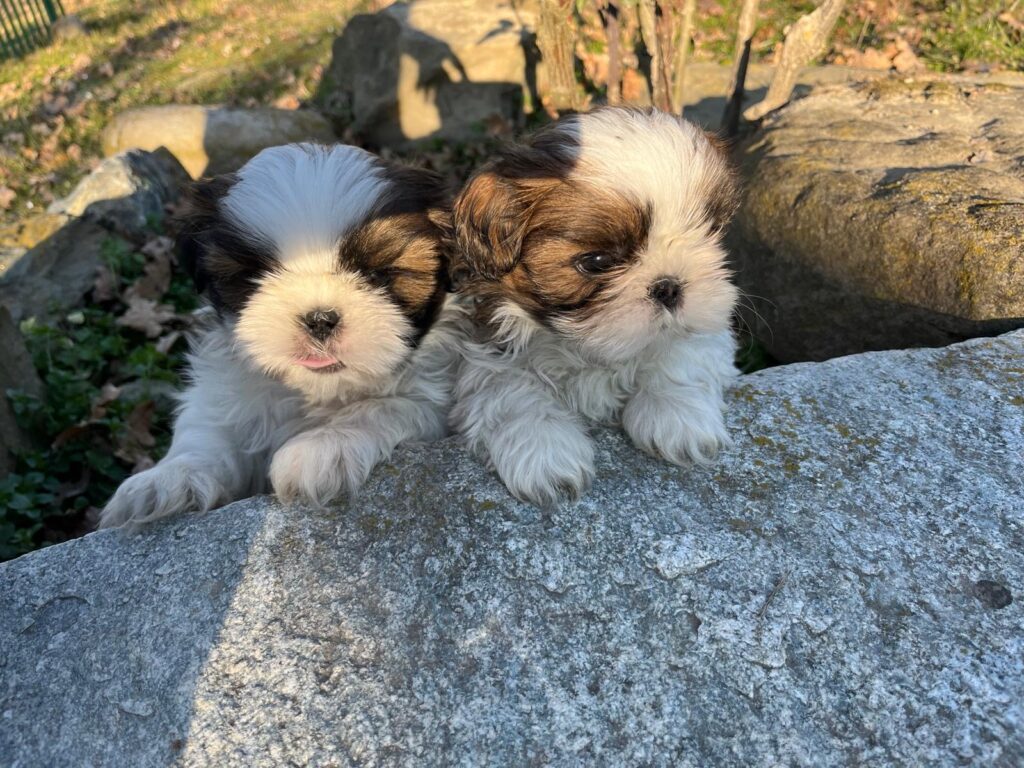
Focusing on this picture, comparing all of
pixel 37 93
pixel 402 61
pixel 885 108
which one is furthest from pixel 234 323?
pixel 37 93

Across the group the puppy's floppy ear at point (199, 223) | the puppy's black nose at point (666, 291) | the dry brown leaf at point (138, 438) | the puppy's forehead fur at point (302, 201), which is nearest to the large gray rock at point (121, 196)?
the dry brown leaf at point (138, 438)

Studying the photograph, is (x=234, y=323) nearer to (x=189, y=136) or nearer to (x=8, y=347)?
(x=8, y=347)

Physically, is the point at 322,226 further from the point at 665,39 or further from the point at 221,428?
the point at 665,39

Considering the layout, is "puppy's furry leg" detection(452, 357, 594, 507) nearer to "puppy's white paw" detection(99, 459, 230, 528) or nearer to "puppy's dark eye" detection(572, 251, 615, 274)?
"puppy's dark eye" detection(572, 251, 615, 274)

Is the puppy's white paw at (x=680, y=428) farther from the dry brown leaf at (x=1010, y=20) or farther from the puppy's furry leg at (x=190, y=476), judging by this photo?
the dry brown leaf at (x=1010, y=20)

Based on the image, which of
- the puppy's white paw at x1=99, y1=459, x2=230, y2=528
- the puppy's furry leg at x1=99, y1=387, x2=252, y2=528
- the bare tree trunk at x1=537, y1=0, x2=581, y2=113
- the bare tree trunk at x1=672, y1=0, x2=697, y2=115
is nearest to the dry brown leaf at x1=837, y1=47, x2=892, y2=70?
the bare tree trunk at x1=672, y1=0, x2=697, y2=115
